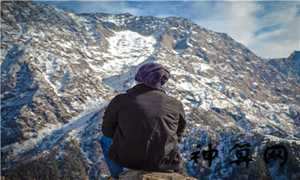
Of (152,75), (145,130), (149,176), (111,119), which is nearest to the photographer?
(149,176)

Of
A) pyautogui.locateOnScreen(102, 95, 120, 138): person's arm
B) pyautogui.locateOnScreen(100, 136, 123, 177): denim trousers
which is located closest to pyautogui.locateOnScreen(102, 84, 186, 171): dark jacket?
pyautogui.locateOnScreen(102, 95, 120, 138): person's arm

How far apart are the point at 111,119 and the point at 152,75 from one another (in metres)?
1.09

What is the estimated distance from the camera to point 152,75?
26.9 feet

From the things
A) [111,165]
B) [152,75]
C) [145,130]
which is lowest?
[111,165]

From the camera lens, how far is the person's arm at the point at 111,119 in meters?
8.38

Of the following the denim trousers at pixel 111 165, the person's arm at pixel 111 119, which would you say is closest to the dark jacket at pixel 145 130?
the person's arm at pixel 111 119

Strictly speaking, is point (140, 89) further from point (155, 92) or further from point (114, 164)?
point (114, 164)

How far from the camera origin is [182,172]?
27.3ft

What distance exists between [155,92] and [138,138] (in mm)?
Result: 867

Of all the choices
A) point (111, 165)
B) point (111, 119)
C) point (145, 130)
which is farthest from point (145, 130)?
point (111, 165)

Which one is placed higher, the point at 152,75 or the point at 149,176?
the point at 152,75

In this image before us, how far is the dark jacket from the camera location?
26.1 ft

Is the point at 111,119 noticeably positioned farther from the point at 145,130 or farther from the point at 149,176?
the point at 149,176

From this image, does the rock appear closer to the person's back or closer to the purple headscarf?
the person's back
